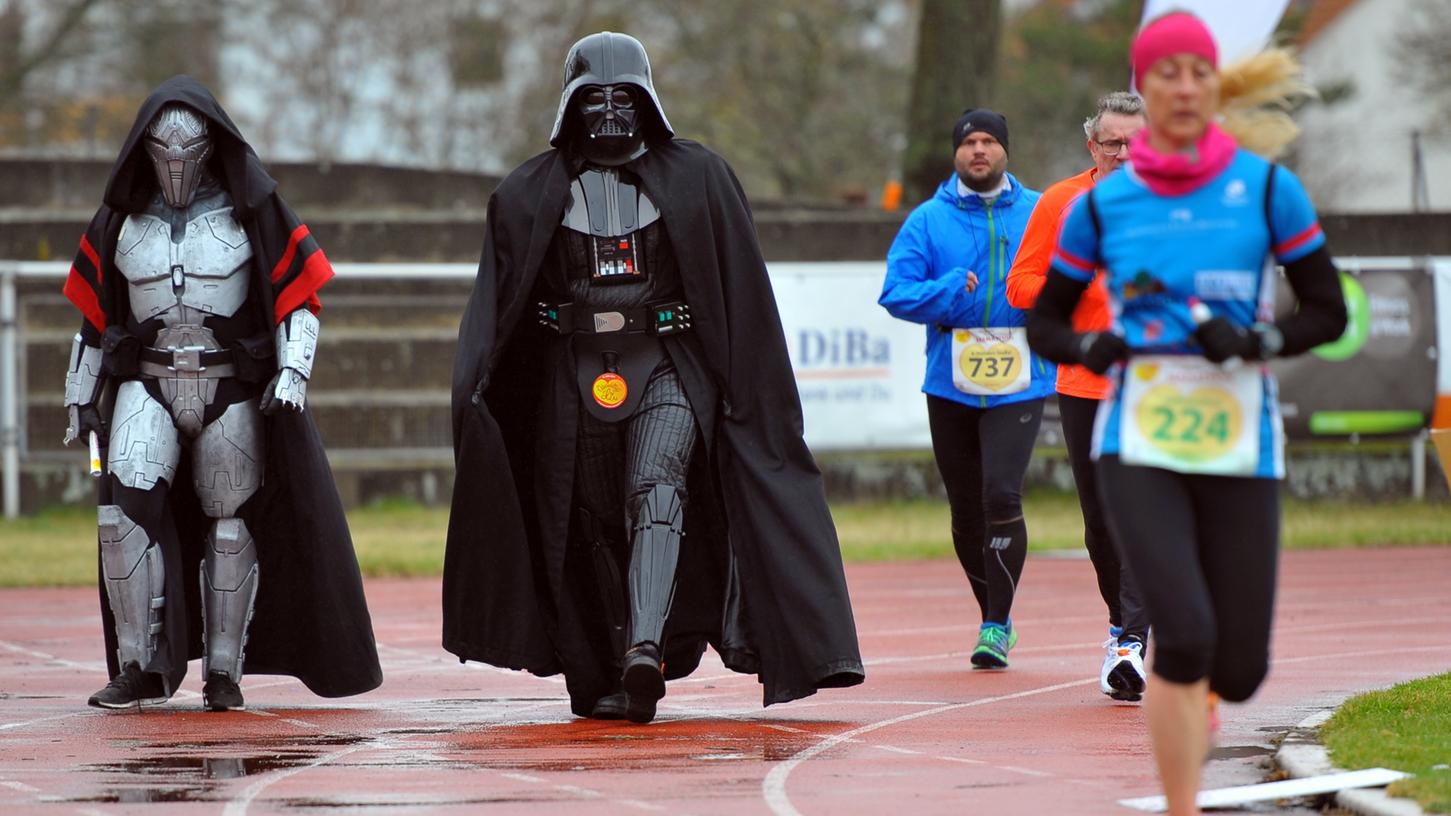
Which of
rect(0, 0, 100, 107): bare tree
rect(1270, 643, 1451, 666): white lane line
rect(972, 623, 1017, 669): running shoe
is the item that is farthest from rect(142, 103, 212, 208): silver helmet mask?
rect(0, 0, 100, 107): bare tree

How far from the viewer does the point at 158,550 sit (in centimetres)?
867

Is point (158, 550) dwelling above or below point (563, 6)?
below

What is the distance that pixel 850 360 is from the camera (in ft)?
64.0

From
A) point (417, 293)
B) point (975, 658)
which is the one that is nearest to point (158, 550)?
point (975, 658)

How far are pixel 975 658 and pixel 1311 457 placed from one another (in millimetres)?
11597

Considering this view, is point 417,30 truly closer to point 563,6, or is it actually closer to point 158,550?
point 563,6

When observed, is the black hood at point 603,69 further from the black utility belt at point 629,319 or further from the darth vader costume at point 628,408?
the black utility belt at point 629,319

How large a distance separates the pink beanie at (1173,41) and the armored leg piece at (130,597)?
452 cm

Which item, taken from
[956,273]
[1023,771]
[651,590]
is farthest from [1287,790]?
[956,273]

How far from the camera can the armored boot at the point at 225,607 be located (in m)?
8.74

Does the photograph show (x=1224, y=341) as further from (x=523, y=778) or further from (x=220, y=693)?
(x=220, y=693)

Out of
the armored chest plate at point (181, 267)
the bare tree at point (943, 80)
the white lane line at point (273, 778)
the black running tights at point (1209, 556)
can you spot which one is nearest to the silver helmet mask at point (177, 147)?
the armored chest plate at point (181, 267)

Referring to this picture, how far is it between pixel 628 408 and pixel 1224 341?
3.11 metres

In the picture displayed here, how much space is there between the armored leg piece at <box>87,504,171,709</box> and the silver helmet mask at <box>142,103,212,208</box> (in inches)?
46.9
